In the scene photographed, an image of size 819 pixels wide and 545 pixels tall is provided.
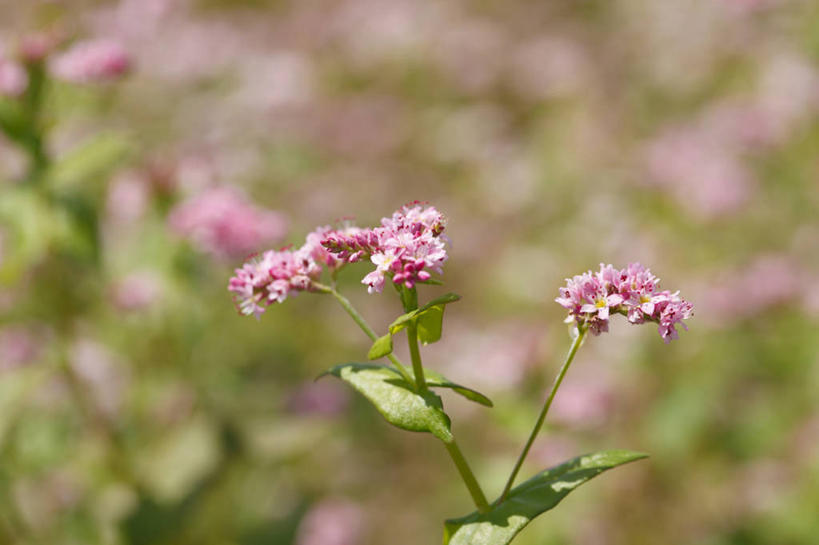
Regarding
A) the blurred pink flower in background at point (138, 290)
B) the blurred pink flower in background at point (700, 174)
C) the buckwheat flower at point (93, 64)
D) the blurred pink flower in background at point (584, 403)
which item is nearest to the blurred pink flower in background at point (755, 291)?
the blurred pink flower in background at point (700, 174)

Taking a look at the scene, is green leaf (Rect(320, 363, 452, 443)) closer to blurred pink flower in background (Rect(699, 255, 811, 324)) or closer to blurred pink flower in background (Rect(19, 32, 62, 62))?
blurred pink flower in background (Rect(19, 32, 62, 62))

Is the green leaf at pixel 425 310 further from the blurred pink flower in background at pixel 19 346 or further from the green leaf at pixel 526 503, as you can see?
the blurred pink flower in background at pixel 19 346

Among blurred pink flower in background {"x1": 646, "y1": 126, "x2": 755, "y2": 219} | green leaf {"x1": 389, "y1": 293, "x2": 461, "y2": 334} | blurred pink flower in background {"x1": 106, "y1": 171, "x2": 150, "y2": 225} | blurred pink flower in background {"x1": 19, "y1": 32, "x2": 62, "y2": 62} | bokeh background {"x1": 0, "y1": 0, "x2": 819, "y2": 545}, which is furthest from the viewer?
blurred pink flower in background {"x1": 646, "y1": 126, "x2": 755, "y2": 219}

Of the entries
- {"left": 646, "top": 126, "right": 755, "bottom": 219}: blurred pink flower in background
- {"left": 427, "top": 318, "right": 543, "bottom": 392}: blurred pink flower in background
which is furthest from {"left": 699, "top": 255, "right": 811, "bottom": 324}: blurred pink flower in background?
{"left": 427, "top": 318, "right": 543, "bottom": 392}: blurred pink flower in background

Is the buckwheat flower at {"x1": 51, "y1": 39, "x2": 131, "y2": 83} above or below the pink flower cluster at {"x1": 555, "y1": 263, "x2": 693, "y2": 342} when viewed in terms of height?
above

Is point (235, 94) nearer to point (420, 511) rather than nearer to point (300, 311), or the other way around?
point (300, 311)

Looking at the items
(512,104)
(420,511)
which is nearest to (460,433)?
(420,511)

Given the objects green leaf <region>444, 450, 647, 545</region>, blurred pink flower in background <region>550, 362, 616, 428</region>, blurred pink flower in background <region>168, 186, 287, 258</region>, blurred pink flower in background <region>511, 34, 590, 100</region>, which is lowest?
green leaf <region>444, 450, 647, 545</region>
